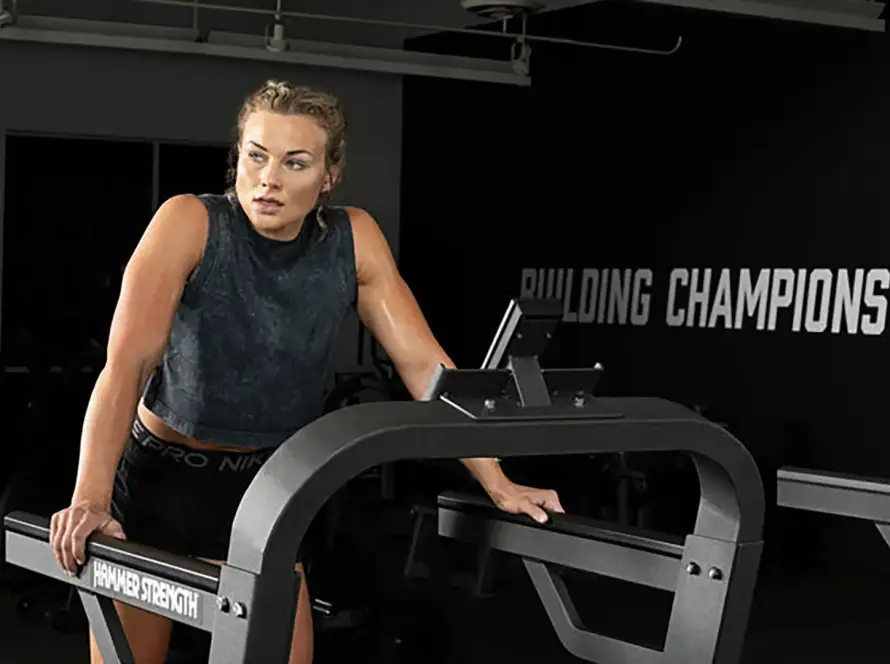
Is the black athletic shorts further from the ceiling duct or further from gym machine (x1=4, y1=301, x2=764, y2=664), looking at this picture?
the ceiling duct

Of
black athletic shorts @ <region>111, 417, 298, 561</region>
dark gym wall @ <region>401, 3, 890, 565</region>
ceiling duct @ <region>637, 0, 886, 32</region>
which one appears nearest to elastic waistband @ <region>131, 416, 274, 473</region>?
black athletic shorts @ <region>111, 417, 298, 561</region>

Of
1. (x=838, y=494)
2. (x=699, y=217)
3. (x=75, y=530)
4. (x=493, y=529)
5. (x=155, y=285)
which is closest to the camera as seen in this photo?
(x=75, y=530)

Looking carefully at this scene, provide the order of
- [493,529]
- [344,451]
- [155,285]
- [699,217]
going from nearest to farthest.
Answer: [344,451] → [155,285] → [493,529] → [699,217]

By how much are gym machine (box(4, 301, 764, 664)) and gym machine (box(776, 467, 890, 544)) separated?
44 cm

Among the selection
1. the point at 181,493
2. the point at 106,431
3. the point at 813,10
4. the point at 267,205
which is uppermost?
the point at 813,10

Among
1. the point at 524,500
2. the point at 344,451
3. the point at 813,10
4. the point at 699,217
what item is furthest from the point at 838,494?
the point at 699,217

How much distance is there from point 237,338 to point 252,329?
22 mm

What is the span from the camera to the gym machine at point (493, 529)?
1.34 metres

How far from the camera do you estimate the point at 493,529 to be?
182 centimetres

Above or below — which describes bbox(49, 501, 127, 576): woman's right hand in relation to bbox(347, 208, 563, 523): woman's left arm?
below

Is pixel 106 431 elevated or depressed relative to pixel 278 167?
depressed

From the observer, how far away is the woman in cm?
172

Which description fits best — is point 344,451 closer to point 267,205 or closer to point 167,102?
point 267,205

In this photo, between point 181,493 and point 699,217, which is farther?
point 699,217
